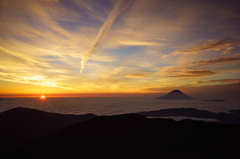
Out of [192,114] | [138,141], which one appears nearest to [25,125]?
[138,141]

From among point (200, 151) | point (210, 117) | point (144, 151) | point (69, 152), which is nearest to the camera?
point (200, 151)

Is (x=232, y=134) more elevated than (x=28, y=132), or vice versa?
(x=232, y=134)

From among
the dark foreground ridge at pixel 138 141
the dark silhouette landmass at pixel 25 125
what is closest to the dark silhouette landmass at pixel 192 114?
the dark silhouette landmass at pixel 25 125

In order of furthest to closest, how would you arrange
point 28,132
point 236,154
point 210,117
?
1. point 210,117
2. point 28,132
3. point 236,154

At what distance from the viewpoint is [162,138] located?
19641mm

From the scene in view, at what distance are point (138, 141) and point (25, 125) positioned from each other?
44.9 metres

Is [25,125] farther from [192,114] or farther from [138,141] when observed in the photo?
[192,114]

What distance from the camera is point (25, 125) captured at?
45312 millimetres

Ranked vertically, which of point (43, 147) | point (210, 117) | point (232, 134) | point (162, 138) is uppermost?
point (232, 134)

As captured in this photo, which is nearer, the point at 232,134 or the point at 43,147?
the point at 232,134

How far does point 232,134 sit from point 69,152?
2422cm

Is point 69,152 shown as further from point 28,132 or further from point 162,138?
point 28,132

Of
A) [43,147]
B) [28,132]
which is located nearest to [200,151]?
[43,147]

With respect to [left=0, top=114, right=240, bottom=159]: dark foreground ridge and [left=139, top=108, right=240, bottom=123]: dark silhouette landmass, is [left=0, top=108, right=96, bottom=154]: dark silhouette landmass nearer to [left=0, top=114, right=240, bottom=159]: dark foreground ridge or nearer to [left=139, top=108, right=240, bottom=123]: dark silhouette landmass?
[left=0, top=114, right=240, bottom=159]: dark foreground ridge
